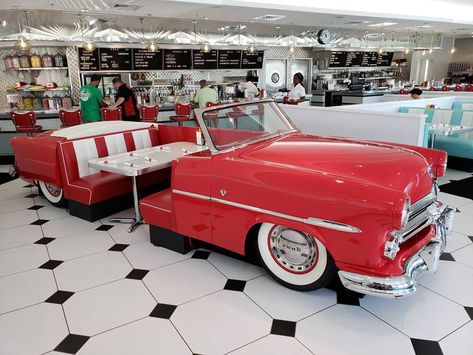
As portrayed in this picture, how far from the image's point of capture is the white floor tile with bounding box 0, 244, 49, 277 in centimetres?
334

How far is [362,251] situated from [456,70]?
19.2 meters

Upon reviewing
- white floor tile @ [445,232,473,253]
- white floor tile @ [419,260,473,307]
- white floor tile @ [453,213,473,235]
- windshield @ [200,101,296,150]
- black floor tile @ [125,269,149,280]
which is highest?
windshield @ [200,101,296,150]

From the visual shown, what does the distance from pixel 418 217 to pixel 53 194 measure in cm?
446

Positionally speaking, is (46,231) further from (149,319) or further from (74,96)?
(74,96)

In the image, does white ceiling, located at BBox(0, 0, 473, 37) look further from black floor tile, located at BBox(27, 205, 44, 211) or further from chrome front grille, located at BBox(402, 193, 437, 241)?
chrome front grille, located at BBox(402, 193, 437, 241)

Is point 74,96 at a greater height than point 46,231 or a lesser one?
greater

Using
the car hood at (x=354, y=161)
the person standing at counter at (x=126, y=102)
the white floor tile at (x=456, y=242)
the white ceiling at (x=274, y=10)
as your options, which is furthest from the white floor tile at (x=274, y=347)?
the white ceiling at (x=274, y=10)

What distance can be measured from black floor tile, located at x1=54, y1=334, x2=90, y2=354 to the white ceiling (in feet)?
20.7

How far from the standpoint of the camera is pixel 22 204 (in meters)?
5.07

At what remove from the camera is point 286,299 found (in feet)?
9.09

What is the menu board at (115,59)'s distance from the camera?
9.56m

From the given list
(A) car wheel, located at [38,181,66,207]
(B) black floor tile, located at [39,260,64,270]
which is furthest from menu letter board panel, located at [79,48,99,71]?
(B) black floor tile, located at [39,260,64,270]

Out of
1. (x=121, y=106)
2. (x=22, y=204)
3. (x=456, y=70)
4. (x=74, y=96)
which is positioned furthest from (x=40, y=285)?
(x=456, y=70)

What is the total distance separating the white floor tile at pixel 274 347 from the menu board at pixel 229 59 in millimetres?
10118
